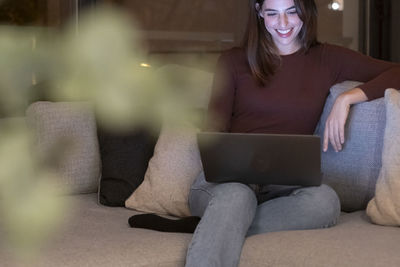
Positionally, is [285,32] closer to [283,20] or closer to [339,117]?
[283,20]

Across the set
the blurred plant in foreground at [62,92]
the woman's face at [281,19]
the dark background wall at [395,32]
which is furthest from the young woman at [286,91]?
the dark background wall at [395,32]

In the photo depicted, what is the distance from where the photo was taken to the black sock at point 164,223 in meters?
1.24

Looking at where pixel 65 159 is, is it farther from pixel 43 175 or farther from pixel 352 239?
pixel 352 239

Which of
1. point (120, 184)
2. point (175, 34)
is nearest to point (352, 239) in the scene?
point (120, 184)

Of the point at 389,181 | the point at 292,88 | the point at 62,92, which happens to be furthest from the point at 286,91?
the point at 62,92

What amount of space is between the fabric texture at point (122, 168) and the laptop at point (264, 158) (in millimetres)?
418

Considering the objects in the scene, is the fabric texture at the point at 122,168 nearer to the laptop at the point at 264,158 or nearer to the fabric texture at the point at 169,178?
the fabric texture at the point at 169,178

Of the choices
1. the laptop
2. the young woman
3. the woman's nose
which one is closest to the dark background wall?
the young woman

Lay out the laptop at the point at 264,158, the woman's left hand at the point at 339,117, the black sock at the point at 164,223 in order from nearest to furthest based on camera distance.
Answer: the laptop at the point at 264,158 → the black sock at the point at 164,223 → the woman's left hand at the point at 339,117

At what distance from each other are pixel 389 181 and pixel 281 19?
0.45 m

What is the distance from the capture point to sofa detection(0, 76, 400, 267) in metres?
1.05

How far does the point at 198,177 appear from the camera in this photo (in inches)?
55.0

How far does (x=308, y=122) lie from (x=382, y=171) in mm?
232

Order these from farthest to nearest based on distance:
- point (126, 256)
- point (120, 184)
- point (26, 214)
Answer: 1. point (120, 184)
2. point (126, 256)
3. point (26, 214)
